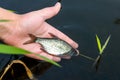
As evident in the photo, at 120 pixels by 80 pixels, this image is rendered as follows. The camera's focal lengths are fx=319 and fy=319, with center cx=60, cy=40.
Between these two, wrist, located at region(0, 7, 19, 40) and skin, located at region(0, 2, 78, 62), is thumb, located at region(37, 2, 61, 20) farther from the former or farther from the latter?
wrist, located at region(0, 7, 19, 40)

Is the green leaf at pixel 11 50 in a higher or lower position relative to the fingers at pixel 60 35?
higher

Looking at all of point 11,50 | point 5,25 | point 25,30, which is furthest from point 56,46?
point 11,50

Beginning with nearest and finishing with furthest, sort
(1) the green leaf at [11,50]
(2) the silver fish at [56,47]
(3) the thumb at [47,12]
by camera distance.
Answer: (1) the green leaf at [11,50]
(2) the silver fish at [56,47]
(3) the thumb at [47,12]

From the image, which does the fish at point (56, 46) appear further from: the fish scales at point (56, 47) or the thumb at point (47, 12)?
the thumb at point (47, 12)

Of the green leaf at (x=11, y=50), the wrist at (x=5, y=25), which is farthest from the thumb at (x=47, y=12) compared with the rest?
the green leaf at (x=11, y=50)

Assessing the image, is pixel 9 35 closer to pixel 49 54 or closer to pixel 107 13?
pixel 49 54

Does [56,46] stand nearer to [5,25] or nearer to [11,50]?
[5,25]

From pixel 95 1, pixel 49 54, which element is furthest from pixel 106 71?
pixel 95 1
